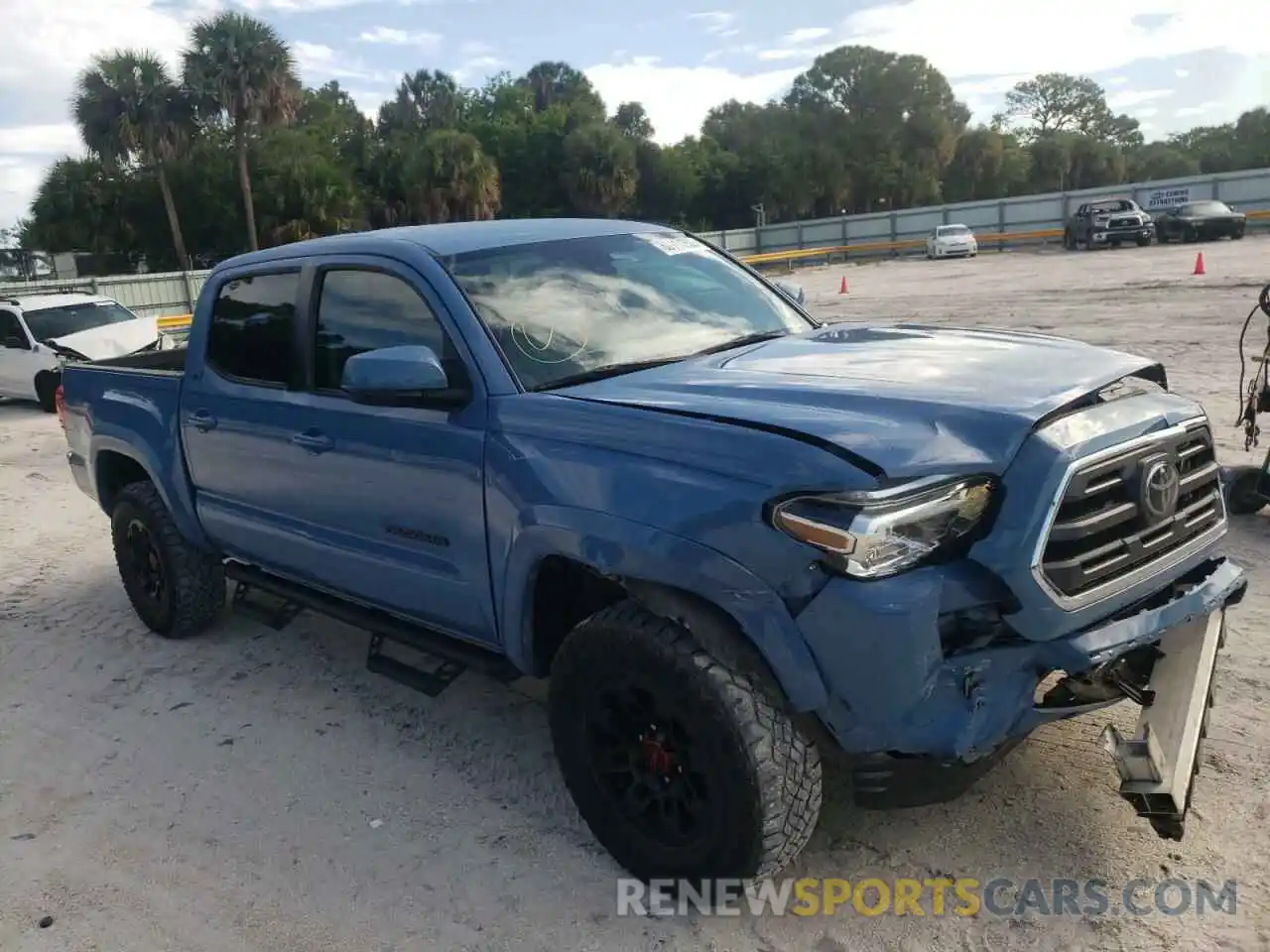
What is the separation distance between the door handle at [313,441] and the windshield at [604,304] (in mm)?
823

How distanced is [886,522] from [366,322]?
2.24 m

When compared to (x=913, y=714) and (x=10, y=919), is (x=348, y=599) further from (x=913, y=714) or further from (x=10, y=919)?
(x=913, y=714)

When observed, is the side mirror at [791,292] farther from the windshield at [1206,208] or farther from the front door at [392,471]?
the windshield at [1206,208]

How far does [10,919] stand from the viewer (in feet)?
10.8

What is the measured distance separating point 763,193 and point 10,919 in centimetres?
6369

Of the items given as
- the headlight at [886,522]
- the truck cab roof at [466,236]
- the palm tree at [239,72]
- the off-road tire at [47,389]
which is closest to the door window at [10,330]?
the off-road tire at [47,389]

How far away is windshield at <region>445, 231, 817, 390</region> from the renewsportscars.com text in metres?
1.57

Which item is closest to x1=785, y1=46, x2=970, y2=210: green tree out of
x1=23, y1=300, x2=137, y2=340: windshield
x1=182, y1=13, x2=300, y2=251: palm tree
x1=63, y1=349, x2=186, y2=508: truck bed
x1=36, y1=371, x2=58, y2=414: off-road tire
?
x1=182, y1=13, x2=300, y2=251: palm tree

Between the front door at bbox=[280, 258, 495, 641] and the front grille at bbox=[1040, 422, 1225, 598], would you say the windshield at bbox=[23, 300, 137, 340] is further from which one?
the front grille at bbox=[1040, 422, 1225, 598]

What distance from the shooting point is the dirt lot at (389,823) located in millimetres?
3004

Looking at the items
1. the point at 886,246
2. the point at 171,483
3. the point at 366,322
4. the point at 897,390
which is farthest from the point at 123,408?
the point at 886,246

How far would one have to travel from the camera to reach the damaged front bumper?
253cm

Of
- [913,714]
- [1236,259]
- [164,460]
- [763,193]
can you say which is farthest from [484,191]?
[913,714]

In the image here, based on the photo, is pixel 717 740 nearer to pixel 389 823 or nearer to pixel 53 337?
pixel 389 823
